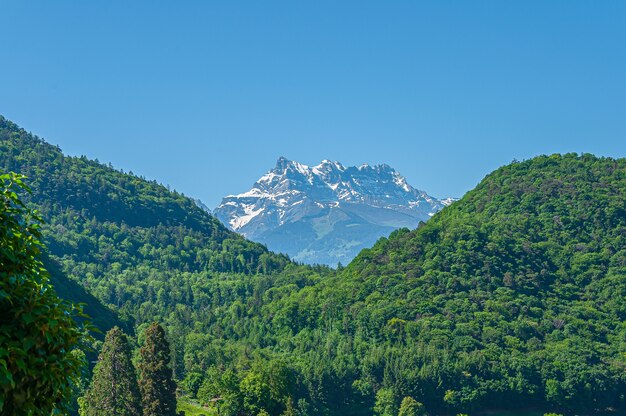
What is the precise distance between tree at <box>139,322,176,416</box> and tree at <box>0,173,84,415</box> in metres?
60.9

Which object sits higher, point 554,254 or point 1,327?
point 554,254

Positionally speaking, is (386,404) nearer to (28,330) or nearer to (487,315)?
(487,315)

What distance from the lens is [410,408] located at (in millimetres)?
130125

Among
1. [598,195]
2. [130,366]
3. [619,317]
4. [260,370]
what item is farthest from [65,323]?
[598,195]

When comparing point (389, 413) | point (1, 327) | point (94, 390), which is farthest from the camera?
point (389, 413)

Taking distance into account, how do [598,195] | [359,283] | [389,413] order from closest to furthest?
[389,413] → [359,283] → [598,195]

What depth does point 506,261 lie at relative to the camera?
Answer: 186 m

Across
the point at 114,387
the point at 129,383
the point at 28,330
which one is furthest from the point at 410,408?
the point at 28,330

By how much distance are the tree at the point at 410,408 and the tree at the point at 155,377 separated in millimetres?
62974

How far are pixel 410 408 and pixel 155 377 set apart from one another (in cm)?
6584

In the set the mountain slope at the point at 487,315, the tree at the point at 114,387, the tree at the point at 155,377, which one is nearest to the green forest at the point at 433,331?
the mountain slope at the point at 487,315

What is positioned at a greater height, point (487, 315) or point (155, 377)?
point (487, 315)

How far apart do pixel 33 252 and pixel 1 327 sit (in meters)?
1.88

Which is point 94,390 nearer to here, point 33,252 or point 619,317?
point 33,252
